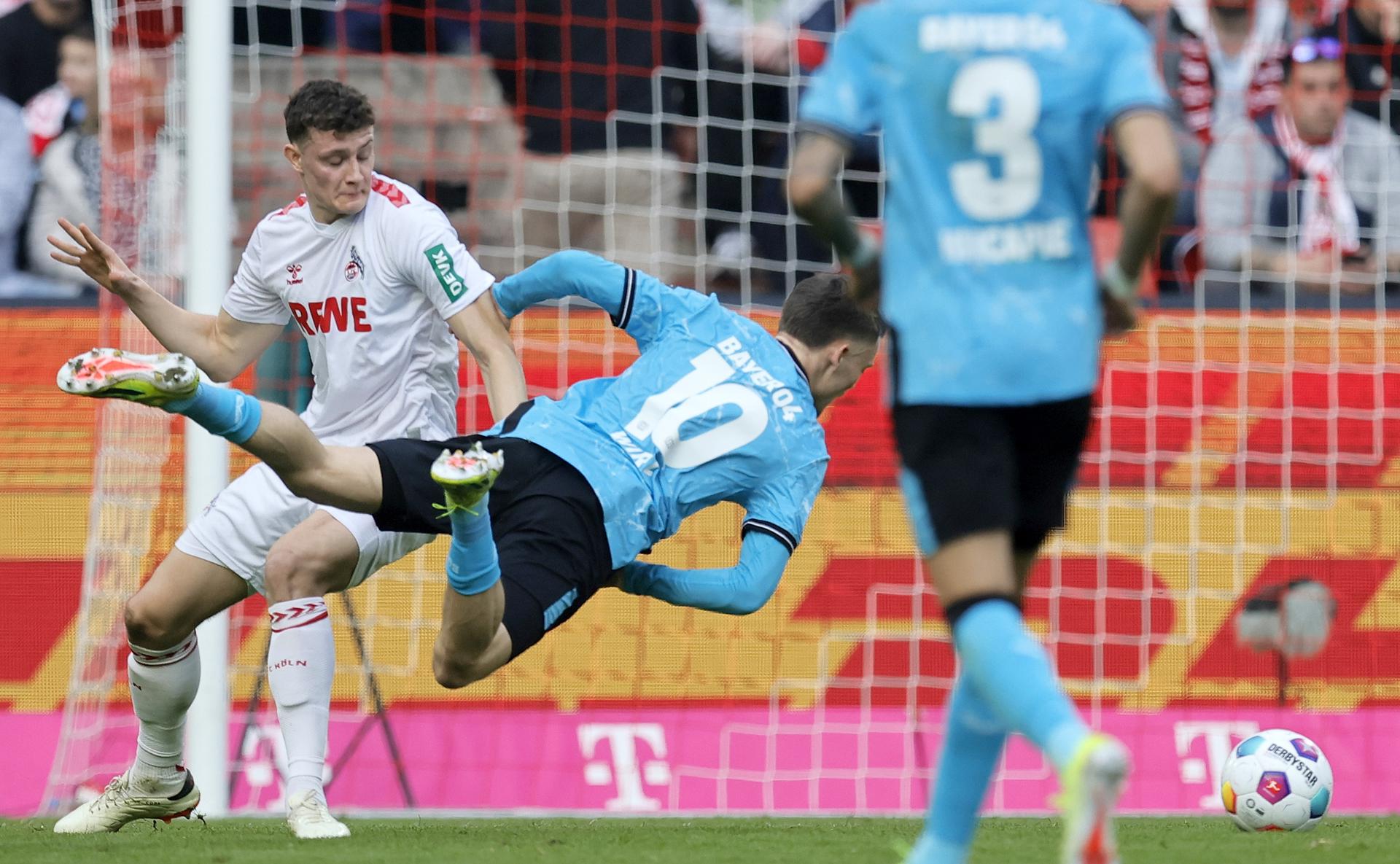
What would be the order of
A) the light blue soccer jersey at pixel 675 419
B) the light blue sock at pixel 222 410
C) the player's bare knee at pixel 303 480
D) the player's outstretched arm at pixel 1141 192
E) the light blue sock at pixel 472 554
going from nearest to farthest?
the player's outstretched arm at pixel 1141 192 → the light blue sock at pixel 222 410 → the light blue sock at pixel 472 554 → the player's bare knee at pixel 303 480 → the light blue soccer jersey at pixel 675 419

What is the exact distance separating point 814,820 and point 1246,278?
3557 millimetres

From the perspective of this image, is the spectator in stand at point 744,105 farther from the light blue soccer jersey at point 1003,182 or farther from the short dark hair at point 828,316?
the light blue soccer jersey at point 1003,182

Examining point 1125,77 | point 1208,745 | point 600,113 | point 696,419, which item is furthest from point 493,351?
→ point 600,113

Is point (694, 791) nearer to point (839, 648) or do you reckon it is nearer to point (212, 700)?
point (839, 648)

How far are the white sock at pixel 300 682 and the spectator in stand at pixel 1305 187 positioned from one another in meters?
5.33

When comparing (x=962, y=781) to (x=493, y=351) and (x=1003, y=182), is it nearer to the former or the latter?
(x=1003, y=182)

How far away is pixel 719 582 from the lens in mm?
4684

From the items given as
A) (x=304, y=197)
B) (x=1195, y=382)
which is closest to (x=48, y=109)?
(x=304, y=197)

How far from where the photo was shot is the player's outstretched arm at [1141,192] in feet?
10.1

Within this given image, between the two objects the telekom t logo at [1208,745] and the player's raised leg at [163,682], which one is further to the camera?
the telekom t logo at [1208,745]

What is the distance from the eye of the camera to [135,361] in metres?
3.87

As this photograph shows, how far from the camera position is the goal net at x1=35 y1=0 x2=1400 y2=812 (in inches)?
279

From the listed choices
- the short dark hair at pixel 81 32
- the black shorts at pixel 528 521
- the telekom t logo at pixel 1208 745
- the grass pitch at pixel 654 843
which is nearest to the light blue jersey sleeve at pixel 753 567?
the black shorts at pixel 528 521

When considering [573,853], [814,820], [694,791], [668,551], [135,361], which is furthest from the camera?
[668,551]
